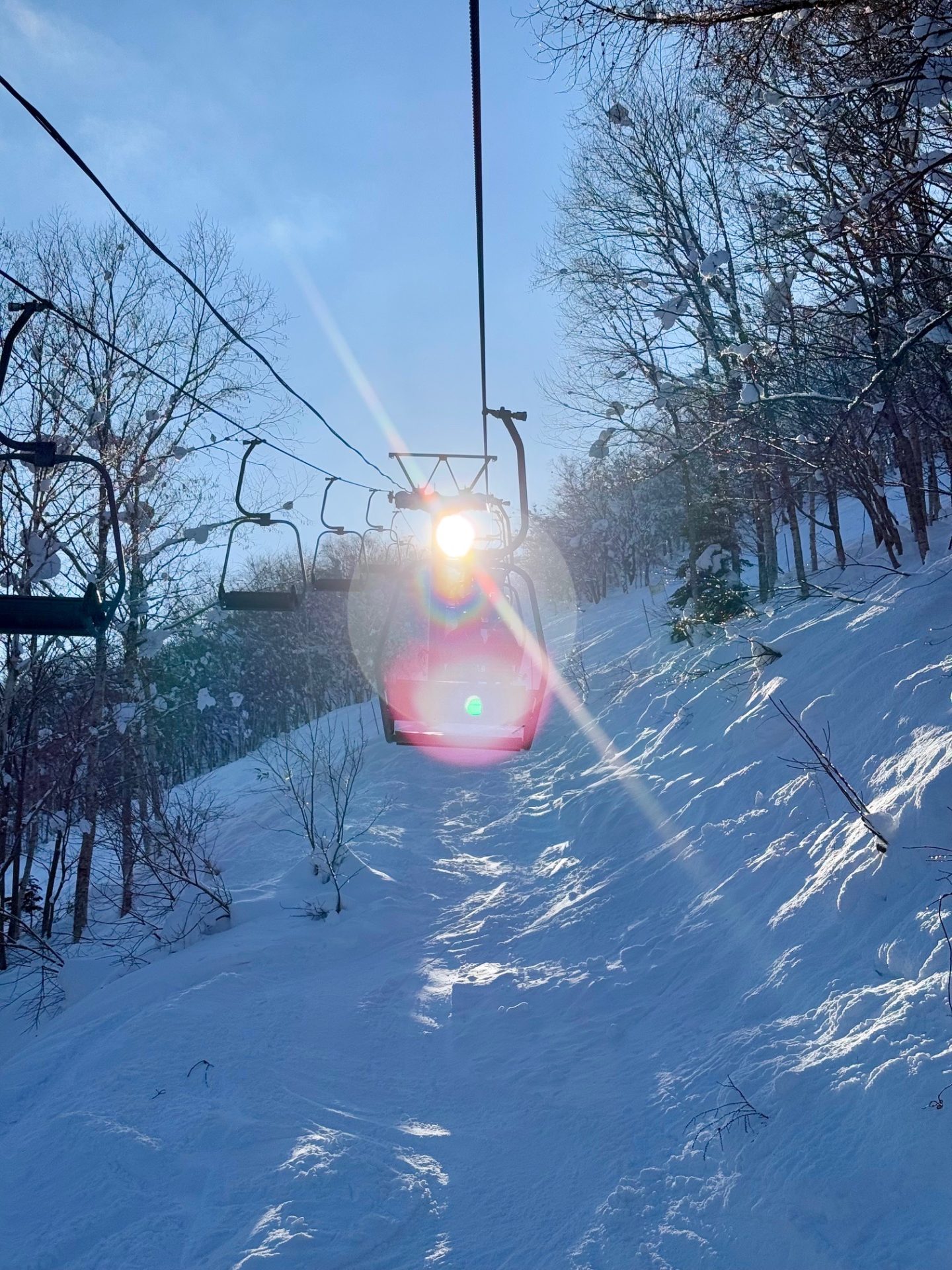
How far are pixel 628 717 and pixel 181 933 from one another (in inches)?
372

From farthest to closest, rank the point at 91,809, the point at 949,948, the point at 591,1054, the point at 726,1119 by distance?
the point at 91,809 → the point at 591,1054 → the point at 726,1119 → the point at 949,948

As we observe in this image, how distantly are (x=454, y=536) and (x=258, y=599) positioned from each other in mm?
2094

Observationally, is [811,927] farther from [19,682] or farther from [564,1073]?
[19,682]

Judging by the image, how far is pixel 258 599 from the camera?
757 cm

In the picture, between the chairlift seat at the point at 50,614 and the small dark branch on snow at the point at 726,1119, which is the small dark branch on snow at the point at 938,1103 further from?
the chairlift seat at the point at 50,614

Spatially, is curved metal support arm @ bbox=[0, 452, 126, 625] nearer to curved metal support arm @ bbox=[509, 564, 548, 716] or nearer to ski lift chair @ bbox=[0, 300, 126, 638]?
ski lift chair @ bbox=[0, 300, 126, 638]

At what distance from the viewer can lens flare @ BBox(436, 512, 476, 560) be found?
803cm

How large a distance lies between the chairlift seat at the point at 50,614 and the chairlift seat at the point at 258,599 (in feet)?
14.9

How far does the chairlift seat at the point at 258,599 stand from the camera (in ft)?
24.8

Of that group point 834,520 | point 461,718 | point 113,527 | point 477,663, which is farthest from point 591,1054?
point 834,520

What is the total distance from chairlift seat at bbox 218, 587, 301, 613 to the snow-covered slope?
141 inches

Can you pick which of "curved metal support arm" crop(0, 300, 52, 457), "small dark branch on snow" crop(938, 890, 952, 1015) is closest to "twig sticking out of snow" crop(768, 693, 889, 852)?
"small dark branch on snow" crop(938, 890, 952, 1015)

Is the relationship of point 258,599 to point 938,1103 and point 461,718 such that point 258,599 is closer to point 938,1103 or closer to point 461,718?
point 461,718

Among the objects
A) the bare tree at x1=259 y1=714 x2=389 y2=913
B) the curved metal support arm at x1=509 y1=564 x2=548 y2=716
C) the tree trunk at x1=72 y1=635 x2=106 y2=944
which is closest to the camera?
the curved metal support arm at x1=509 y1=564 x2=548 y2=716
